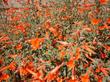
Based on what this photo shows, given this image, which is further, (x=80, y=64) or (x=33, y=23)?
(x=33, y=23)

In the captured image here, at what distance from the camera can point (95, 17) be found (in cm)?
400

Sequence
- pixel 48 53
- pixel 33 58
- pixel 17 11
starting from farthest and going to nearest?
pixel 17 11 → pixel 33 58 → pixel 48 53

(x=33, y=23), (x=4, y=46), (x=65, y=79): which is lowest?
(x=65, y=79)

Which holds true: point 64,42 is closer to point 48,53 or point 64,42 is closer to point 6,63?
point 48,53

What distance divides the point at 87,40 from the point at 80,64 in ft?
1.60

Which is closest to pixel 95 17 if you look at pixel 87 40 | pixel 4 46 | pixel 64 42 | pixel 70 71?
pixel 87 40

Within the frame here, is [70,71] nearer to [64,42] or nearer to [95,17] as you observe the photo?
[64,42]

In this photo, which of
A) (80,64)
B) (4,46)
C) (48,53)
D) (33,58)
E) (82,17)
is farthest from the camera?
(82,17)

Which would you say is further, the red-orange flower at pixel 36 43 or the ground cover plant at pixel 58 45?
the red-orange flower at pixel 36 43

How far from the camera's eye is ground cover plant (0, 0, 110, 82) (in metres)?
3.53

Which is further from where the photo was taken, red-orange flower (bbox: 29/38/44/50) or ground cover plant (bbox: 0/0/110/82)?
red-orange flower (bbox: 29/38/44/50)

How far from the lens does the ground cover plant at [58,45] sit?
3.53 m

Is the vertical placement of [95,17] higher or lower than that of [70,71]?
higher

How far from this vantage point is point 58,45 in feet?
12.4
